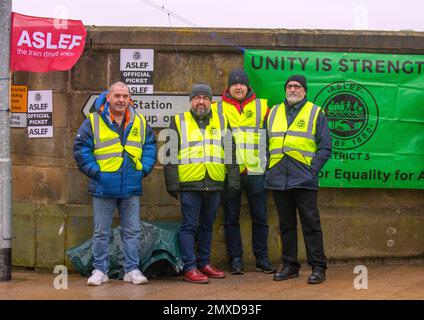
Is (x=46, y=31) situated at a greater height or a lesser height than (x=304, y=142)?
greater

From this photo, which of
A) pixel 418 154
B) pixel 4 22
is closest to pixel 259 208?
pixel 418 154

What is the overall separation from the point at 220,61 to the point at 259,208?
1.70m

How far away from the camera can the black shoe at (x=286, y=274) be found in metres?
7.72

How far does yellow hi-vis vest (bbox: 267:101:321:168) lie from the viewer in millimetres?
7543

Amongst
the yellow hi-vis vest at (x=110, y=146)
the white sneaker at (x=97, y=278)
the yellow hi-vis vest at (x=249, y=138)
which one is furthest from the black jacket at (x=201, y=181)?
the white sneaker at (x=97, y=278)

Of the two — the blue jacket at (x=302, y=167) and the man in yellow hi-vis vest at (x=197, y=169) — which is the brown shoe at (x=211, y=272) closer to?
the man in yellow hi-vis vest at (x=197, y=169)

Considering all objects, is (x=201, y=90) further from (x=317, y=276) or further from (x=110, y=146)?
(x=317, y=276)

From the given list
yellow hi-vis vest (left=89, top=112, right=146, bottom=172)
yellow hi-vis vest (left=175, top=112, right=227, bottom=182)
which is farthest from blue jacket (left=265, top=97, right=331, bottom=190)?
yellow hi-vis vest (left=89, top=112, right=146, bottom=172)

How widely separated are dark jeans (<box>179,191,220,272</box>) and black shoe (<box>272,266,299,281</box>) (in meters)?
0.77

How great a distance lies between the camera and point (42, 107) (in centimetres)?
850

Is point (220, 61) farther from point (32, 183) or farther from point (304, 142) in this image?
point (32, 183)

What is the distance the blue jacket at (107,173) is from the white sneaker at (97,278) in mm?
776

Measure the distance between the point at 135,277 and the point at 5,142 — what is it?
1.89 metres

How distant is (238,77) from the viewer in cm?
800
